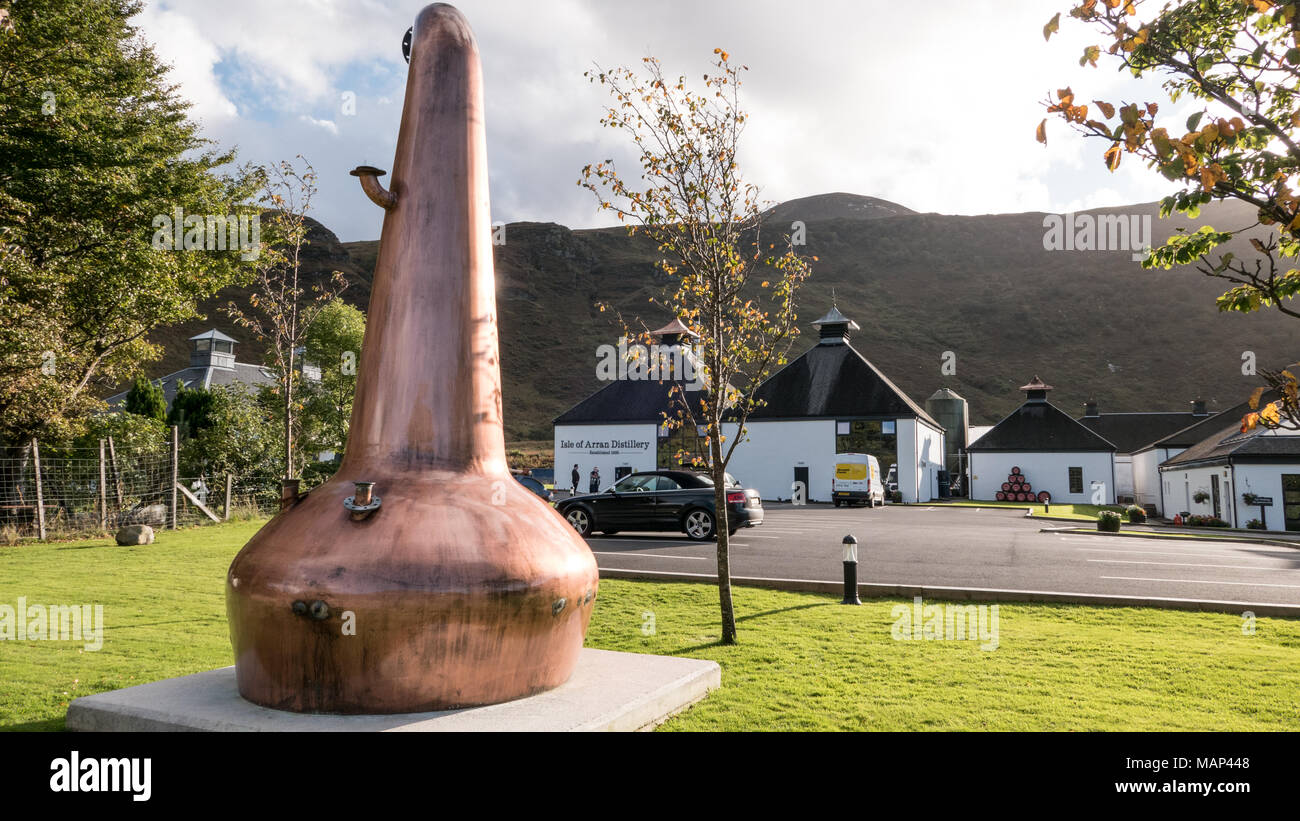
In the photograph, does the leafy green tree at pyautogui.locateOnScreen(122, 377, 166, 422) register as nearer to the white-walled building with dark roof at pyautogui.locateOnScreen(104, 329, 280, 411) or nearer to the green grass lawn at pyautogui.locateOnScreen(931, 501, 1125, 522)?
the white-walled building with dark roof at pyautogui.locateOnScreen(104, 329, 280, 411)

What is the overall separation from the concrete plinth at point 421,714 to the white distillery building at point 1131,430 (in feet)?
204

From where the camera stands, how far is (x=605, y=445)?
4650cm

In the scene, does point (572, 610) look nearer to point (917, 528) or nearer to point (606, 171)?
point (606, 171)

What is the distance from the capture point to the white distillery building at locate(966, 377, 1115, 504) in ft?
156

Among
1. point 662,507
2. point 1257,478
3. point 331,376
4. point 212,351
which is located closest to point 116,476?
point 331,376

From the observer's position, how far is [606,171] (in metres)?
8.53

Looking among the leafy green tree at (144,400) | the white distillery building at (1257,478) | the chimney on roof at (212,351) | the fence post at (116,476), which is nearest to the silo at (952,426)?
the white distillery building at (1257,478)

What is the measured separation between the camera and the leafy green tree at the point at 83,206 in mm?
18281

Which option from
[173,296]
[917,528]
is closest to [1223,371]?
[917,528]

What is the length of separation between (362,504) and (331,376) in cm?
3111

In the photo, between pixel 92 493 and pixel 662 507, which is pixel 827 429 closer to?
pixel 662 507

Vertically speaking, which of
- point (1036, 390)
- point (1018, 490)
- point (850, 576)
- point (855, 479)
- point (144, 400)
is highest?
point (1036, 390)

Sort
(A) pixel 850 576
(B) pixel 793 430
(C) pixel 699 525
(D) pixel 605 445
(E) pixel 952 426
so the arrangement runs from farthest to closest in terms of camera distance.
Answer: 1. (E) pixel 952 426
2. (D) pixel 605 445
3. (B) pixel 793 430
4. (C) pixel 699 525
5. (A) pixel 850 576
